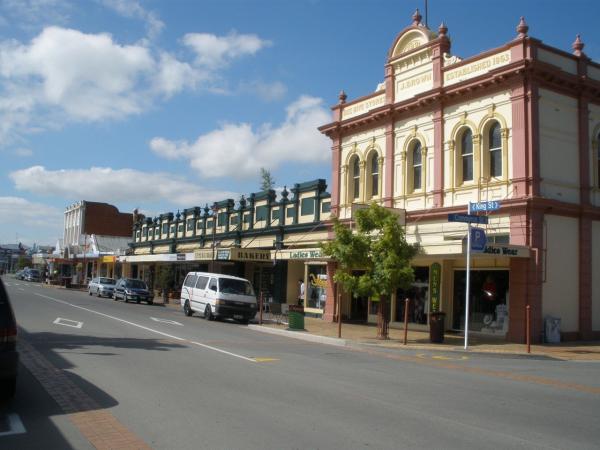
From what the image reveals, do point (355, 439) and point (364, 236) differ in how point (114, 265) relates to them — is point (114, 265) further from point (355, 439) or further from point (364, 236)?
point (355, 439)

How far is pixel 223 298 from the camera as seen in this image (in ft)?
82.2

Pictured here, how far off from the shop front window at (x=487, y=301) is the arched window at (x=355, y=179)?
724 cm

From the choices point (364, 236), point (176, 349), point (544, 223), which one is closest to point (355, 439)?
point (176, 349)

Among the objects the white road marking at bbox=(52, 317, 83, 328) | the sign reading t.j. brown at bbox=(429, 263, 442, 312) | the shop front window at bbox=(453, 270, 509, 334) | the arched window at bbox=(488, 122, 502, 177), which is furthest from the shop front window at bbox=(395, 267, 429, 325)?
the white road marking at bbox=(52, 317, 83, 328)

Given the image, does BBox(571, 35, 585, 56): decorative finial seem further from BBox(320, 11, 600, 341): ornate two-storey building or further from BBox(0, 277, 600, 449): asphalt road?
BBox(0, 277, 600, 449): asphalt road

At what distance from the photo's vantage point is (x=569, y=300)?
20.7 metres

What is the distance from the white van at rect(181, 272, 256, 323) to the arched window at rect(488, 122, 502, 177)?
1132 cm

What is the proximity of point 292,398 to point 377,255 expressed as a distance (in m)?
11.0

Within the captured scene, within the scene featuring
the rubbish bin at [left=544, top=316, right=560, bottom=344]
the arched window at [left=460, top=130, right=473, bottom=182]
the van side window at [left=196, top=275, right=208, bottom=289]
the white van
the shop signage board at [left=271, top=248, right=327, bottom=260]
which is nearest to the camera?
the rubbish bin at [left=544, top=316, right=560, bottom=344]

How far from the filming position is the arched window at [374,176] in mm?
26859

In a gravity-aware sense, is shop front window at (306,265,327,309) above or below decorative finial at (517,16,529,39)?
below

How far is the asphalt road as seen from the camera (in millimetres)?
6586

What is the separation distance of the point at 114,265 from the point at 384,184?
47576mm

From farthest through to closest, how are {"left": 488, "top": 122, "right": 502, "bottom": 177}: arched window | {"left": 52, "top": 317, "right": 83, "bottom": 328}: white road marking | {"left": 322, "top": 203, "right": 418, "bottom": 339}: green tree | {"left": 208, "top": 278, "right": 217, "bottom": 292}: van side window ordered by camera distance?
1. {"left": 208, "top": 278, "right": 217, "bottom": 292}: van side window
2. {"left": 488, "top": 122, "right": 502, "bottom": 177}: arched window
3. {"left": 52, "top": 317, "right": 83, "bottom": 328}: white road marking
4. {"left": 322, "top": 203, "right": 418, "bottom": 339}: green tree
